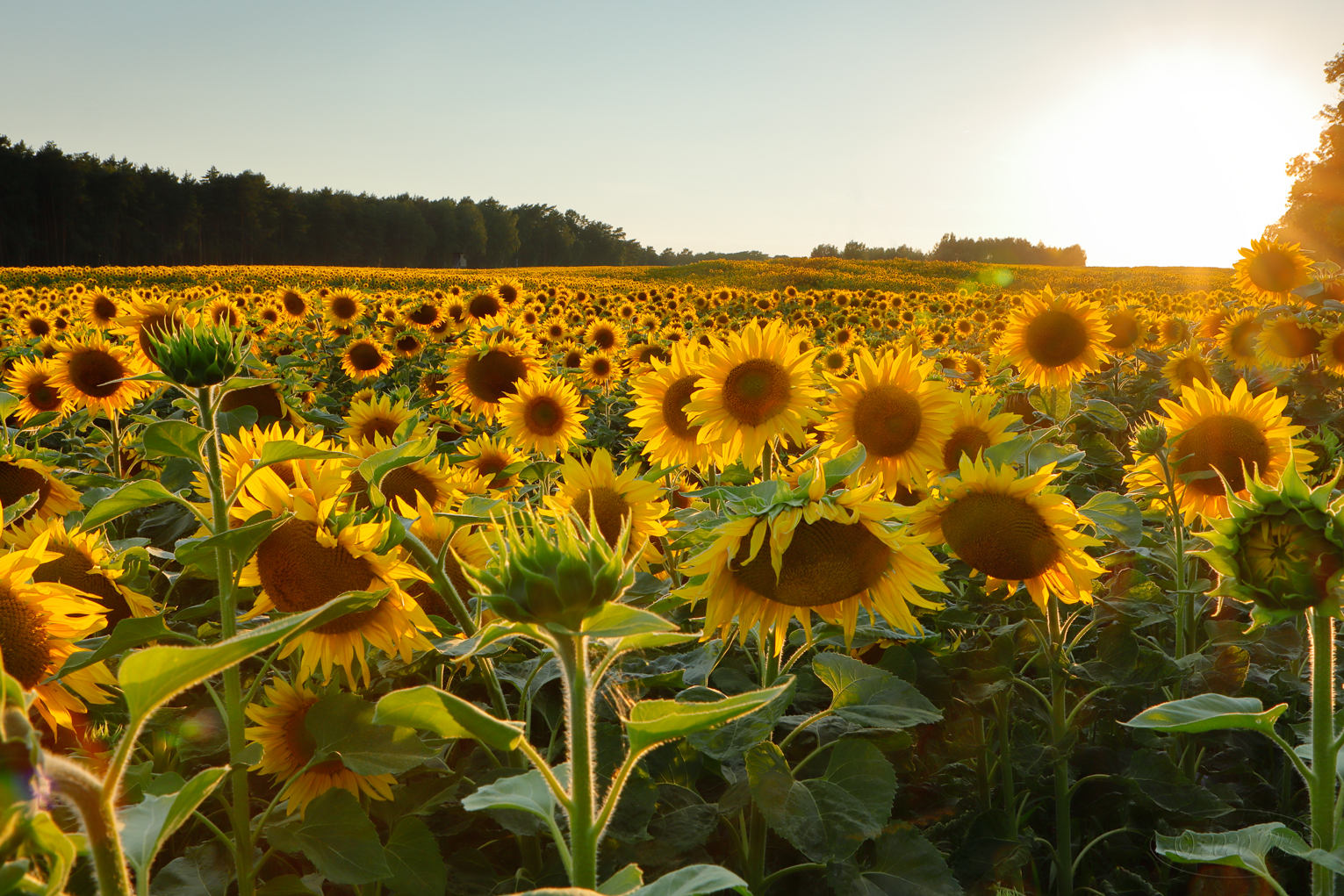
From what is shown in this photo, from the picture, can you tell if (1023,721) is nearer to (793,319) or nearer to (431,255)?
(793,319)

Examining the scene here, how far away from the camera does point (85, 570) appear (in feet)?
5.98

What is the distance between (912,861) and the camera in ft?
5.80

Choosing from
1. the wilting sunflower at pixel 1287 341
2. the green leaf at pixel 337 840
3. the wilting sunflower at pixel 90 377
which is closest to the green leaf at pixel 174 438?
the green leaf at pixel 337 840

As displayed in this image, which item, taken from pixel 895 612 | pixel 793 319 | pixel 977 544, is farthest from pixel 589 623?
pixel 793 319

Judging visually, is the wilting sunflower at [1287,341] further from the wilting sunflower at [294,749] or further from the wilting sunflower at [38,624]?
the wilting sunflower at [38,624]

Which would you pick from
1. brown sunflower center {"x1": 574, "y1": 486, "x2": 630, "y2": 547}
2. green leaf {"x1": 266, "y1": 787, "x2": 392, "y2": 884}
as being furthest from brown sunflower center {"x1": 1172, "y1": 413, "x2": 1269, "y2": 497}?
green leaf {"x1": 266, "y1": 787, "x2": 392, "y2": 884}

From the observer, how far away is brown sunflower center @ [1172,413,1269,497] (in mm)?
2570

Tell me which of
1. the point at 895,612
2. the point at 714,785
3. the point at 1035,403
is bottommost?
the point at 714,785

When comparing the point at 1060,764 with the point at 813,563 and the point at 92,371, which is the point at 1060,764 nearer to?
the point at 813,563

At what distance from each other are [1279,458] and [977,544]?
125 centimetres

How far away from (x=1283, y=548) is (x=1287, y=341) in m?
6.47

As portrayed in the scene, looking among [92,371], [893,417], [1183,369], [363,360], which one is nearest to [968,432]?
[893,417]

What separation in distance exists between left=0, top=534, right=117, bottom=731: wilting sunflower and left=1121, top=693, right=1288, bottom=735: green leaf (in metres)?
1.64

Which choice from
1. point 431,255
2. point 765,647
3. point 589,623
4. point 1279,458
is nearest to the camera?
point 589,623
